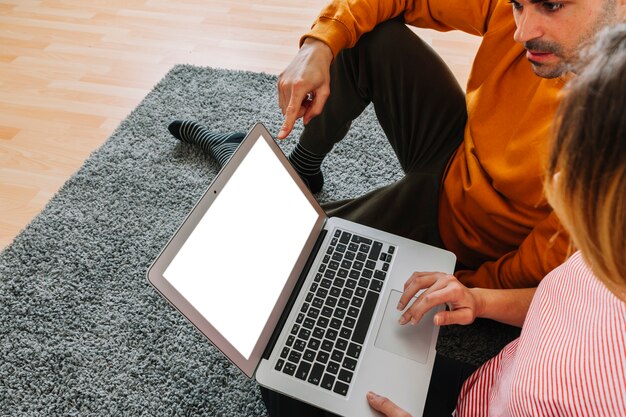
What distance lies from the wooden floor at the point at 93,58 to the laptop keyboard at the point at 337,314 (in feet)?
3.04

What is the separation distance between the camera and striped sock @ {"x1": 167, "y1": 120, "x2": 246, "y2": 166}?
1430 millimetres

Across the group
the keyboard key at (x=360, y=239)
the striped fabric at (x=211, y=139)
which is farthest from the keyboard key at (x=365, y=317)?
the striped fabric at (x=211, y=139)

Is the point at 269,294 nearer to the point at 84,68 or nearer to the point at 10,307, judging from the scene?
the point at 10,307

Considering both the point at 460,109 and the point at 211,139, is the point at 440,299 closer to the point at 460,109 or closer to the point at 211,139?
the point at 460,109

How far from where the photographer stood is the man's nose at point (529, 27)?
78 cm

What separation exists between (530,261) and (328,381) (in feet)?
1.27

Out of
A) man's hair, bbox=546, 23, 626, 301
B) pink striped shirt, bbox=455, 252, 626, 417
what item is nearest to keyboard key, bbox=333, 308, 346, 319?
pink striped shirt, bbox=455, 252, 626, 417

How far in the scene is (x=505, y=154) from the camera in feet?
2.87

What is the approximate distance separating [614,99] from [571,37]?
49cm

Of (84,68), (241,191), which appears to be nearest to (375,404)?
(241,191)

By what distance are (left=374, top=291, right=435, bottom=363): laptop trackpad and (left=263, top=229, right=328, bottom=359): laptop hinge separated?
0.49 feet

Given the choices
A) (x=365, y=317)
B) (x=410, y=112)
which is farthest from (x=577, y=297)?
(x=410, y=112)

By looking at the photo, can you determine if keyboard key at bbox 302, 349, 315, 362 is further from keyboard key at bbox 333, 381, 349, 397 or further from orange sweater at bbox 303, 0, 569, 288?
orange sweater at bbox 303, 0, 569, 288

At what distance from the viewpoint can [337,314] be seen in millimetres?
834
